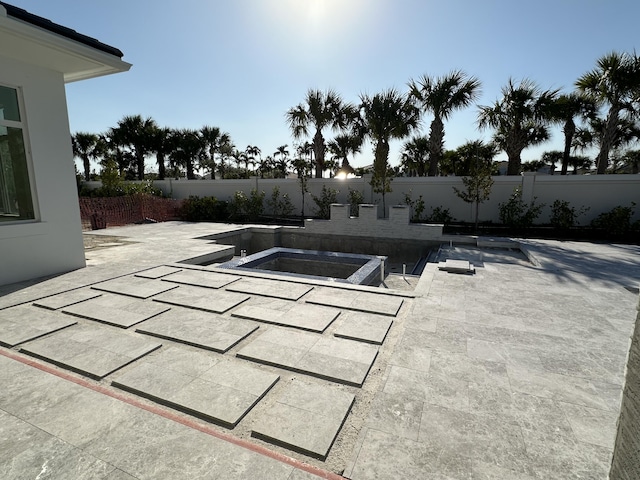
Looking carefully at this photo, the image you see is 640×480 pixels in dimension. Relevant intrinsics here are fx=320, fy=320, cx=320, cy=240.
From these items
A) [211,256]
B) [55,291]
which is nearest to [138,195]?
[211,256]

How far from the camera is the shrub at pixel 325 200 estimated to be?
1552cm

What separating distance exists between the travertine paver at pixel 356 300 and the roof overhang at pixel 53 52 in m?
5.62

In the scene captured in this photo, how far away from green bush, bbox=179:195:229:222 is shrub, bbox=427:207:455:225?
1061 cm

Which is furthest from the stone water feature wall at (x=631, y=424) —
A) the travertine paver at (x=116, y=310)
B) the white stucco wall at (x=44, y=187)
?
the white stucco wall at (x=44, y=187)

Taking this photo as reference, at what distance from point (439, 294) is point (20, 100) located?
8032 millimetres

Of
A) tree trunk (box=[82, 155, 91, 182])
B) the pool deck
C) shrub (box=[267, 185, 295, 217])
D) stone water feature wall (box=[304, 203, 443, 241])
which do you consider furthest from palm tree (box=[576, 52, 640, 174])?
tree trunk (box=[82, 155, 91, 182])

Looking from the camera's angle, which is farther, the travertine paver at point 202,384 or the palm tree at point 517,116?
the palm tree at point 517,116

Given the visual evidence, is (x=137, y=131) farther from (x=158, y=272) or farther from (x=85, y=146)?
(x=158, y=272)

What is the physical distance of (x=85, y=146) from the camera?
31.1 meters

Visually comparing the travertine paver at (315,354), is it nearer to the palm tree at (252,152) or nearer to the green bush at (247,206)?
the green bush at (247,206)

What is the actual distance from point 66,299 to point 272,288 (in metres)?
3.14

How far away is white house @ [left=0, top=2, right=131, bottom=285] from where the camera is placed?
18.1 ft

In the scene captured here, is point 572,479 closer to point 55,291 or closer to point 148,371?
point 148,371

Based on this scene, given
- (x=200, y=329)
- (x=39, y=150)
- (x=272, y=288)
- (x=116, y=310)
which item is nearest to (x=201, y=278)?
(x=272, y=288)
